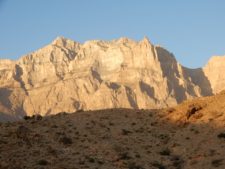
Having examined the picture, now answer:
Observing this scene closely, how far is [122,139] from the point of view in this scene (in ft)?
154

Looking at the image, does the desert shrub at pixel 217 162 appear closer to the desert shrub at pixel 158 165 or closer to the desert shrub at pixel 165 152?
the desert shrub at pixel 158 165

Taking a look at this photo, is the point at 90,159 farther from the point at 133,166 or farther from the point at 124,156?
the point at 133,166

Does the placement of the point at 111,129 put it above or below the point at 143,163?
above

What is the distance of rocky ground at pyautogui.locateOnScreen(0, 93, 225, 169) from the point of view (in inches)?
1544

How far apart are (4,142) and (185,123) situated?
61.5 ft

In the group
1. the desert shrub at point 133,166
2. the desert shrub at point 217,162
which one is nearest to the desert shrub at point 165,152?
the desert shrub at point 133,166

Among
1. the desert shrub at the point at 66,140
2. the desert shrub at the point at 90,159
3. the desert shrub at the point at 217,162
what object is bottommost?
the desert shrub at the point at 217,162

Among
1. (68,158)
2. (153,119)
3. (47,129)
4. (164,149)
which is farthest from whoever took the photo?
(153,119)

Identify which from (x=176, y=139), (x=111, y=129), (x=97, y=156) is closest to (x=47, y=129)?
(x=111, y=129)

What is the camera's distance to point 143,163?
40.6 meters

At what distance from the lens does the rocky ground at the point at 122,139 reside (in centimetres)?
3922

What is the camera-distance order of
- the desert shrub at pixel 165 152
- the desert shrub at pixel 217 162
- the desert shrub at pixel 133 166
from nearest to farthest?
the desert shrub at pixel 133 166 < the desert shrub at pixel 217 162 < the desert shrub at pixel 165 152

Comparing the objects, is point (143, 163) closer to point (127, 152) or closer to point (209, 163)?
point (127, 152)

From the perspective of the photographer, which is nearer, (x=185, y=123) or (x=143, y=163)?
(x=143, y=163)
